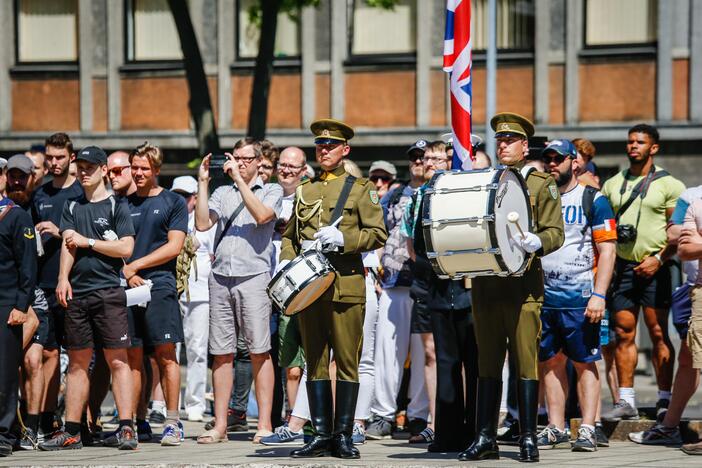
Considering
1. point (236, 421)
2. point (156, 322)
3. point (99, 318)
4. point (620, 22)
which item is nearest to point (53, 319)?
point (99, 318)

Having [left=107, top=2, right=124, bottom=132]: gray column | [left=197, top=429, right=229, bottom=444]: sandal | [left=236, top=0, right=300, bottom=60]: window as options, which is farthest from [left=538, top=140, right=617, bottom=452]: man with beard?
[left=107, top=2, right=124, bottom=132]: gray column

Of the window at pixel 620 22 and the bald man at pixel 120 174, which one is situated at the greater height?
the window at pixel 620 22

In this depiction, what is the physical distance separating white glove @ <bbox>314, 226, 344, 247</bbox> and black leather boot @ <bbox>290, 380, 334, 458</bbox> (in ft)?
3.31

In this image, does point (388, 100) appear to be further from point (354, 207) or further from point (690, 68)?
point (354, 207)

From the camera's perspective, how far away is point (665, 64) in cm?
2262

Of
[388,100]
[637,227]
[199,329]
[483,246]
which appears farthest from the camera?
[388,100]

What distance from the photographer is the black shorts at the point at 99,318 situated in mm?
11305

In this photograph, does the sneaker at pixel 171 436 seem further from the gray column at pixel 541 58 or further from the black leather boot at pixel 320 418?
the gray column at pixel 541 58

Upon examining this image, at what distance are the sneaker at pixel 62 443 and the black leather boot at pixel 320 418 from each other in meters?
1.95

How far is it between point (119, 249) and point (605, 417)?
399 cm

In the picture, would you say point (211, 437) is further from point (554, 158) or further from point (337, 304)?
point (554, 158)

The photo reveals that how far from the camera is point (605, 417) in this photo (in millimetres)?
11898

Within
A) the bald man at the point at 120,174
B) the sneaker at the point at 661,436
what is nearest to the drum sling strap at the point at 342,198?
the bald man at the point at 120,174

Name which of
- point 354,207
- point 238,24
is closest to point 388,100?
point 238,24
